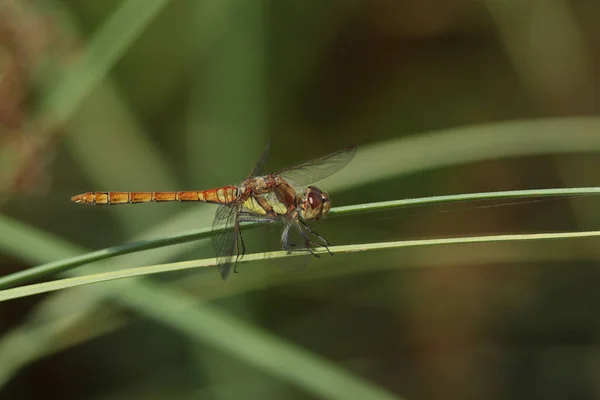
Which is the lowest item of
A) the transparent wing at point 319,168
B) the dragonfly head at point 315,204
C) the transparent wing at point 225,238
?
the transparent wing at point 225,238

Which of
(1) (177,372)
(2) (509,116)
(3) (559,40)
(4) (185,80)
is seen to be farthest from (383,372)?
(3) (559,40)

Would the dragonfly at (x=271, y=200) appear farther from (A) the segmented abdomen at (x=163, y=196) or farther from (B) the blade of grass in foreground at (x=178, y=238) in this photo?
(B) the blade of grass in foreground at (x=178, y=238)

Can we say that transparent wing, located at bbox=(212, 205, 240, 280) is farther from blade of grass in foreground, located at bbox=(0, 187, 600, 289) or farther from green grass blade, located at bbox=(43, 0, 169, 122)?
green grass blade, located at bbox=(43, 0, 169, 122)

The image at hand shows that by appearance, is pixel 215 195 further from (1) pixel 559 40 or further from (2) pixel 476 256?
(1) pixel 559 40

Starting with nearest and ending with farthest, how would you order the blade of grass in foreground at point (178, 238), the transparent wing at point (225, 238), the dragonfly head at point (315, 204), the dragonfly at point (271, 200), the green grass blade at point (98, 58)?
the blade of grass in foreground at point (178, 238)
the transparent wing at point (225, 238)
the dragonfly at point (271, 200)
the dragonfly head at point (315, 204)
the green grass blade at point (98, 58)

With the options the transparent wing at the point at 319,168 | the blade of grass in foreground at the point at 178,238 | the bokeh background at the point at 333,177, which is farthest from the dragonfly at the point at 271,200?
the blade of grass in foreground at the point at 178,238

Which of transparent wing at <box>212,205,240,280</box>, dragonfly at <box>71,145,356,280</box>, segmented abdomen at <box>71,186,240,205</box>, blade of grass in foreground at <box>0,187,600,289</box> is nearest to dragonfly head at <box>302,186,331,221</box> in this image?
dragonfly at <box>71,145,356,280</box>

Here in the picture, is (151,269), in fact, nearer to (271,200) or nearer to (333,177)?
(271,200)
